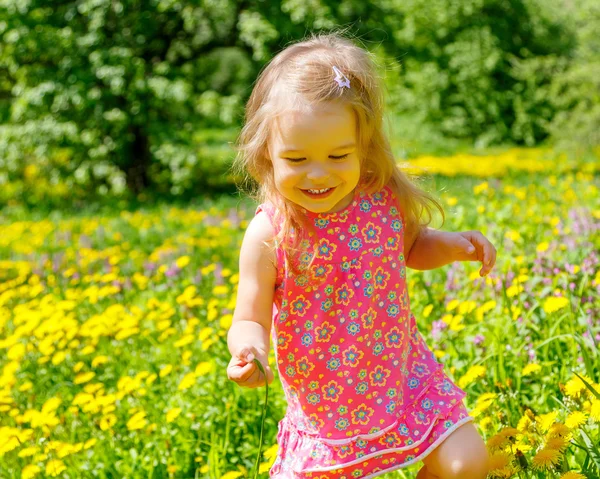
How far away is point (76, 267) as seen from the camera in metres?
5.06

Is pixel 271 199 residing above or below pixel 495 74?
above

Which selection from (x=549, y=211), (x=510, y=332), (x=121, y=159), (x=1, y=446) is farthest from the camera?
(x=121, y=159)

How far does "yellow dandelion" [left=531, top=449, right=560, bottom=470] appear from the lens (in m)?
1.59

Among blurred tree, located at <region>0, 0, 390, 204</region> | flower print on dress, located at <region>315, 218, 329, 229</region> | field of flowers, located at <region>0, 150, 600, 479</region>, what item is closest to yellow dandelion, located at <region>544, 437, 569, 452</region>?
field of flowers, located at <region>0, 150, 600, 479</region>

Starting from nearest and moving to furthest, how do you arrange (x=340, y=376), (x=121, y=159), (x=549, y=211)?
(x=340, y=376) < (x=549, y=211) < (x=121, y=159)

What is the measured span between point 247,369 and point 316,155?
20.4 inches

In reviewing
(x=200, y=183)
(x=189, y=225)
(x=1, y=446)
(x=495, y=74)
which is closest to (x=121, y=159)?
(x=200, y=183)

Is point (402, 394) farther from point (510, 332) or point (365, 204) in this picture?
point (510, 332)

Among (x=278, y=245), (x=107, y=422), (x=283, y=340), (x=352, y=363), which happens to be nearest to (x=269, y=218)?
(x=278, y=245)

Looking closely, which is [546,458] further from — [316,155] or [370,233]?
[316,155]

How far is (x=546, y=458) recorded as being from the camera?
62.7 inches

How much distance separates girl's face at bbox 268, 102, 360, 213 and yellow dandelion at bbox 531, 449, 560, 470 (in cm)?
73

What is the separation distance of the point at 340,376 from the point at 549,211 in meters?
3.12

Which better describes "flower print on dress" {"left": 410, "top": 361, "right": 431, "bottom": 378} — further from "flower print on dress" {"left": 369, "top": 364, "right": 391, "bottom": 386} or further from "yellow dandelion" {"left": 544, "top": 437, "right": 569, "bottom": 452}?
"yellow dandelion" {"left": 544, "top": 437, "right": 569, "bottom": 452}
